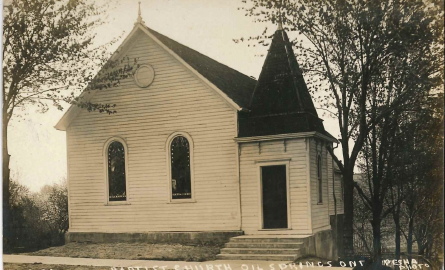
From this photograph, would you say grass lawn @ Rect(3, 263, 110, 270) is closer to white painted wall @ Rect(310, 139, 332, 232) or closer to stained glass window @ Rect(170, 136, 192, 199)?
stained glass window @ Rect(170, 136, 192, 199)

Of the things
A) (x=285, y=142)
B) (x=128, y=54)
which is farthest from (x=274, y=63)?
(x=128, y=54)

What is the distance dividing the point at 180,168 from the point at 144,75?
2.17m

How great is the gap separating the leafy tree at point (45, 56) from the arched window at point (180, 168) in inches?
83.8

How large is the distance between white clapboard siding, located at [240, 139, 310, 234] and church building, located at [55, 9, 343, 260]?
2 cm

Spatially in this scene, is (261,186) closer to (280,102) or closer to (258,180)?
(258,180)

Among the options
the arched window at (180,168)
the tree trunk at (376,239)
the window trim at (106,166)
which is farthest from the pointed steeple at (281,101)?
the window trim at (106,166)

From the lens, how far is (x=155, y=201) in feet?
36.8

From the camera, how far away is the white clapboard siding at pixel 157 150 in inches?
429

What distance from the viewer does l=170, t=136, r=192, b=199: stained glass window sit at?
37.0 ft

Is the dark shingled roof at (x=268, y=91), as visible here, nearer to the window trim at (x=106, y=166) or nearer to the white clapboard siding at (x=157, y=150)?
the white clapboard siding at (x=157, y=150)

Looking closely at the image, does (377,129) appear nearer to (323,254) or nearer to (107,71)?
(323,254)

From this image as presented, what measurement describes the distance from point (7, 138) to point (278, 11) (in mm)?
5537

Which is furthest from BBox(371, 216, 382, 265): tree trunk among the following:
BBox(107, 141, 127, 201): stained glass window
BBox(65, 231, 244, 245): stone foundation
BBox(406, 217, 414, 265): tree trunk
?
BBox(107, 141, 127, 201): stained glass window

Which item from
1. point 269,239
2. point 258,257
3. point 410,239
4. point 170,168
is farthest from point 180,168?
point 410,239
